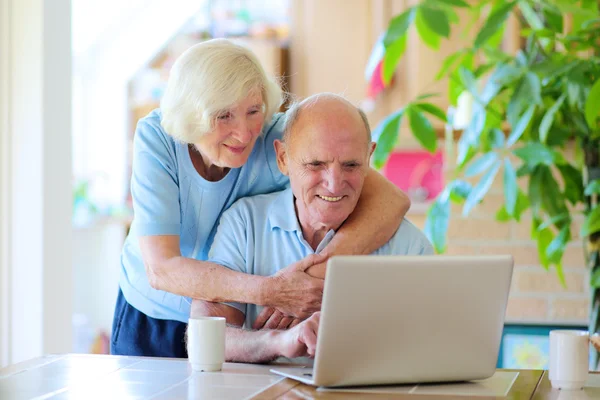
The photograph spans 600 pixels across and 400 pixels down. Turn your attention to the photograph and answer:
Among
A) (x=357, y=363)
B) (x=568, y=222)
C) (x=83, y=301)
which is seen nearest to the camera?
(x=357, y=363)

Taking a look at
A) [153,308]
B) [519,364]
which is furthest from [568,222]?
[153,308]

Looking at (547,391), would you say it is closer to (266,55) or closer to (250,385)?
(250,385)

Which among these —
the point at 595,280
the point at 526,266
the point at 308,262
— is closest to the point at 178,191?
the point at 308,262

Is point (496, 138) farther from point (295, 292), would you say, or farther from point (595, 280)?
point (295, 292)

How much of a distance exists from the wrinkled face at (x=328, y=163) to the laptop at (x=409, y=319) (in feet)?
1.52

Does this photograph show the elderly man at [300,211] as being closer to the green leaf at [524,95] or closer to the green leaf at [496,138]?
the green leaf at [524,95]

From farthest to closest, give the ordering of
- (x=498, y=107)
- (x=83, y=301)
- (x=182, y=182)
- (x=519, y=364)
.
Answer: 1. (x=83, y=301)
2. (x=519, y=364)
3. (x=498, y=107)
4. (x=182, y=182)

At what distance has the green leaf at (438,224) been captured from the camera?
2566mm

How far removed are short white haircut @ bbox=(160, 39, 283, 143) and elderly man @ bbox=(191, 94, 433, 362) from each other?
0.39 feet

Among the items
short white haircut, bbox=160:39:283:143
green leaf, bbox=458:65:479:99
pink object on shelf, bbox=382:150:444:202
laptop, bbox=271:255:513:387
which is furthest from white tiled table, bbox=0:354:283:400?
pink object on shelf, bbox=382:150:444:202

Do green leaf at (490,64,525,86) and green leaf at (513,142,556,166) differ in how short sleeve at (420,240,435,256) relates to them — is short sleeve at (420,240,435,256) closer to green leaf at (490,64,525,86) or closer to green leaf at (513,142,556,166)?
green leaf at (513,142,556,166)

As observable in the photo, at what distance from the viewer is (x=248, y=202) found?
6.41ft

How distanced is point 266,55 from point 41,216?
236 centimetres

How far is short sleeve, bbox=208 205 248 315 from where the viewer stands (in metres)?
1.89
